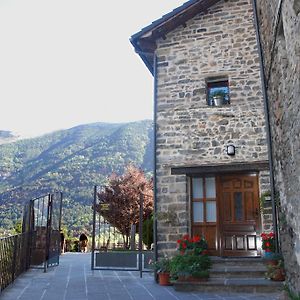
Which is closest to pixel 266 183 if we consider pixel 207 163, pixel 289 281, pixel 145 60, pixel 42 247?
pixel 207 163

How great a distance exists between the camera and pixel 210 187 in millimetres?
8031

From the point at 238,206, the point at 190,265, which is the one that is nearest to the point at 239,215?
the point at 238,206

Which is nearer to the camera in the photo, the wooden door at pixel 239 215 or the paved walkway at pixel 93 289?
the paved walkway at pixel 93 289

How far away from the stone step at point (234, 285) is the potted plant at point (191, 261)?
0.49 ft

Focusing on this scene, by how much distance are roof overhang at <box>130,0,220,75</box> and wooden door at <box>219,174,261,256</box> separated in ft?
12.5

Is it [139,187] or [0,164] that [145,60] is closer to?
[139,187]

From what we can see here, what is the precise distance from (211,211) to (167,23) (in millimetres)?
4545

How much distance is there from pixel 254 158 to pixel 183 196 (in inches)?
67.7

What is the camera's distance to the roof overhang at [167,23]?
28.1ft

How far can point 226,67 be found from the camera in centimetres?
841

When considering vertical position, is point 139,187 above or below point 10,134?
below

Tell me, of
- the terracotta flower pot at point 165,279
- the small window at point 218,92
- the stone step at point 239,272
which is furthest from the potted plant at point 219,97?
the terracotta flower pot at point 165,279

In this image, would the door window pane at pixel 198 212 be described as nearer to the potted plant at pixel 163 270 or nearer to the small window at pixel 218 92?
the potted plant at pixel 163 270

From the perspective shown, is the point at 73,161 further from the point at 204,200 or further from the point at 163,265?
the point at 163,265
